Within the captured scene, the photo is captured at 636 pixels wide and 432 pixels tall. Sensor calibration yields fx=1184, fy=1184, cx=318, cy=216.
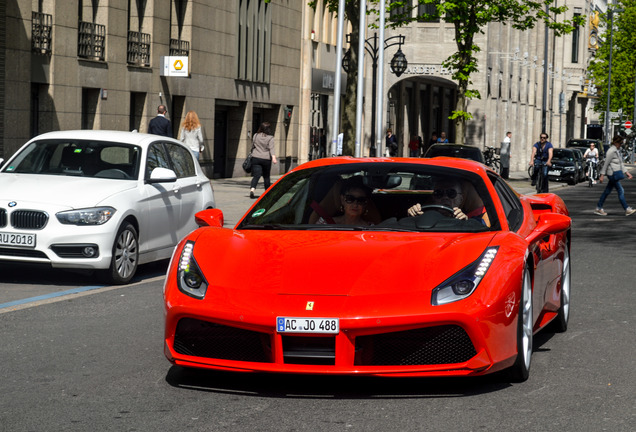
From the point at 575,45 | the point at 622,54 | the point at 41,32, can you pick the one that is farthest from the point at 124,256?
the point at 575,45

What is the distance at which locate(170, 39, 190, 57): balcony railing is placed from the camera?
33.6 m

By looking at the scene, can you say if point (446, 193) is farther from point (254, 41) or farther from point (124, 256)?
point (254, 41)

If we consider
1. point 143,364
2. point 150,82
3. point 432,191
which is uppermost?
point 150,82

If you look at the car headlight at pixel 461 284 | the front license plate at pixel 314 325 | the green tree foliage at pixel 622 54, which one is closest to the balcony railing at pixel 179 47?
the car headlight at pixel 461 284

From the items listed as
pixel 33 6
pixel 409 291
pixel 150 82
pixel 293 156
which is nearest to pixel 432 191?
pixel 409 291

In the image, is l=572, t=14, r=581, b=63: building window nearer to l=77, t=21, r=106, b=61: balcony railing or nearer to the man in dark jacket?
l=77, t=21, r=106, b=61: balcony railing

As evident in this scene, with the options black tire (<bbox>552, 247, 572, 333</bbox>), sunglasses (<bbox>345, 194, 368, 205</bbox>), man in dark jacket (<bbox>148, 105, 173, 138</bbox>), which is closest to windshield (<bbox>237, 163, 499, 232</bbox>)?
sunglasses (<bbox>345, 194, 368, 205</bbox>)

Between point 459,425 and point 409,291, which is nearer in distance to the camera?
point 459,425

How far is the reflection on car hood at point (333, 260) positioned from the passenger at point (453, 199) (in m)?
0.60

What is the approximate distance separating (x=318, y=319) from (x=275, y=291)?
34 centimetres

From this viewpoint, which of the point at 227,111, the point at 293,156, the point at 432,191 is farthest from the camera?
the point at 293,156

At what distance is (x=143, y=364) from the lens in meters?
7.08

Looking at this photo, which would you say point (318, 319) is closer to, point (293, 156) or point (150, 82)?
point (150, 82)

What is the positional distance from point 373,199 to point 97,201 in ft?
14.2
